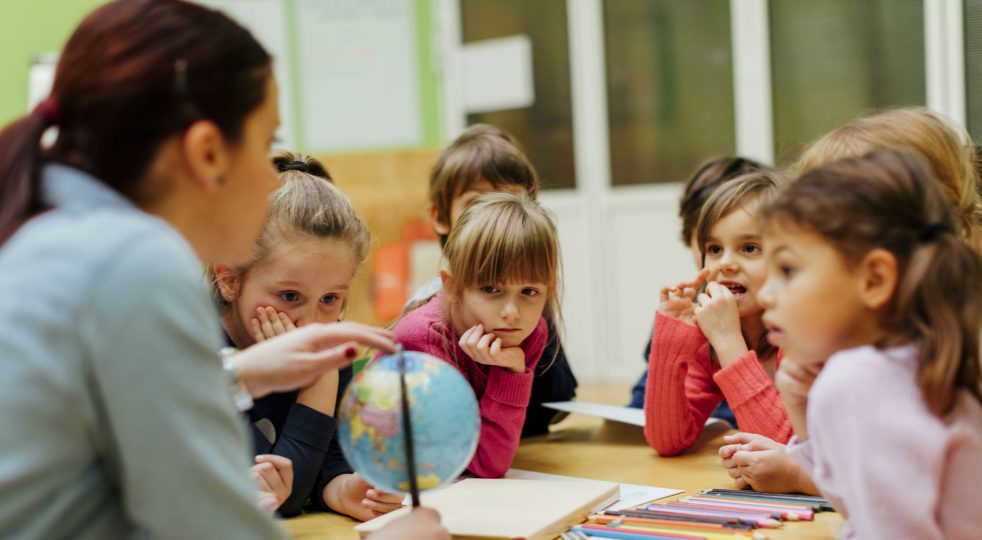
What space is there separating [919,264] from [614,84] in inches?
178

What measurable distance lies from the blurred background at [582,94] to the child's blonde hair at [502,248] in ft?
8.79

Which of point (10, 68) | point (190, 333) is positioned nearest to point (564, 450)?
point (190, 333)

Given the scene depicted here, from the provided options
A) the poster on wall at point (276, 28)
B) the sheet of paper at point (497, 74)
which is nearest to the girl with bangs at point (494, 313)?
the sheet of paper at point (497, 74)

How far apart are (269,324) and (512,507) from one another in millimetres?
601

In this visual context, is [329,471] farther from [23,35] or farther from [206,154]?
[23,35]

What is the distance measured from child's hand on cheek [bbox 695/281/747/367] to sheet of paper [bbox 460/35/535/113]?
155 inches

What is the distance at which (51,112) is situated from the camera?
101 cm

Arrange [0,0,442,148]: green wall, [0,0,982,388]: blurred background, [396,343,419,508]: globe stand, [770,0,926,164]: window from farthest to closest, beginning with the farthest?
[0,0,442,148]: green wall < [0,0,982,388]: blurred background < [770,0,926,164]: window < [396,343,419,508]: globe stand

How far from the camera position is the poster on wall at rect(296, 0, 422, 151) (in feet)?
19.6

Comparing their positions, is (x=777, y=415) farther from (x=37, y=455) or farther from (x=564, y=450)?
(x=37, y=455)

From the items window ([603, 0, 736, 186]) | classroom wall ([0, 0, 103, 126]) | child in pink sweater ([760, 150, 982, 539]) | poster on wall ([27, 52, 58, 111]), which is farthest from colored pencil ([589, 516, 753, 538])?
classroom wall ([0, 0, 103, 126])

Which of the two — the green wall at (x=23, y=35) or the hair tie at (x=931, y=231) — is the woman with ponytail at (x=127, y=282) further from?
the green wall at (x=23, y=35)

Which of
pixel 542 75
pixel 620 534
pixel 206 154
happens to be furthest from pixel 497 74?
pixel 206 154

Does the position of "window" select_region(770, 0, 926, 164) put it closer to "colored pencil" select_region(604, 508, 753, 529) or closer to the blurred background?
the blurred background
